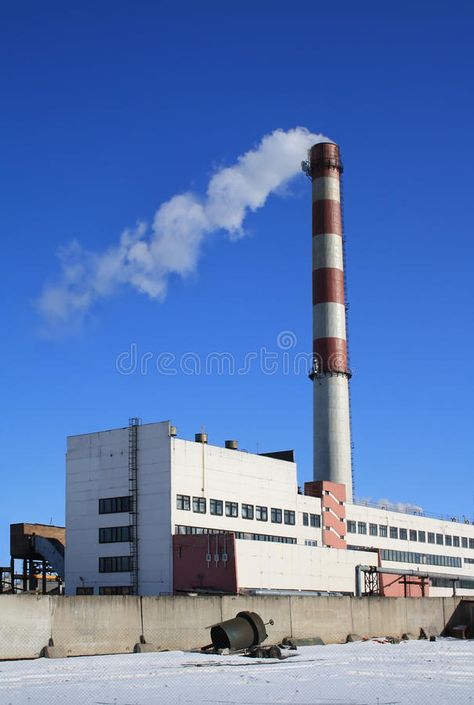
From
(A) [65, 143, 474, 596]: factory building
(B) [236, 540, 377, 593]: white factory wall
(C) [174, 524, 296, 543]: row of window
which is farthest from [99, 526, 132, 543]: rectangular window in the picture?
(B) [236, 540, 377, 593]: white factory wall

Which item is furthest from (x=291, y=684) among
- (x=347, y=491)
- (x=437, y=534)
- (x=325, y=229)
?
(x=437, y=534)

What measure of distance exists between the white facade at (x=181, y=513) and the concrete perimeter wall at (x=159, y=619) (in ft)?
61.7

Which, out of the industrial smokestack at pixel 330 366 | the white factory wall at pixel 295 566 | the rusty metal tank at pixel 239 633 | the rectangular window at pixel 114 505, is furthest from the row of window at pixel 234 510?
the rusty metal tank at pixel 239 633

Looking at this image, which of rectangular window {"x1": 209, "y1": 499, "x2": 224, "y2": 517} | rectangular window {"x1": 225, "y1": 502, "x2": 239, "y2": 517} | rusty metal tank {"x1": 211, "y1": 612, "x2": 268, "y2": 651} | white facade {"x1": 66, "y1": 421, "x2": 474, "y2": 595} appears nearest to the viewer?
rusty metal tank {"x1": 211, "y1": 612, "x2": 268, "y2": 651}

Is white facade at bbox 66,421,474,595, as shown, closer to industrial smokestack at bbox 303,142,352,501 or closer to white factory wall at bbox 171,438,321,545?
white factory wall at bbox 171,438,321,545

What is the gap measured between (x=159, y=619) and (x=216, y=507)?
31775 millimetres

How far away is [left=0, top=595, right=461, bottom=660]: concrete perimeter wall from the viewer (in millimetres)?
29094

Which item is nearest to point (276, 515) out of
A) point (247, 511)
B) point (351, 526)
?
point (247, 511)

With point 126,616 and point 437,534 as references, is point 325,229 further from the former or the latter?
point 126,616

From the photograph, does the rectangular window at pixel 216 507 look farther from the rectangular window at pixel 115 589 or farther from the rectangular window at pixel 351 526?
the rectangular window at pixel 351 526

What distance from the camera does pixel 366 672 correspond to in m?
25.7

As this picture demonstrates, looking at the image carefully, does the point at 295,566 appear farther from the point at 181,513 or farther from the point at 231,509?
the point at 181,513

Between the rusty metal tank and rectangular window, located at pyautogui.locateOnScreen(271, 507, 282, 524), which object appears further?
rectangular window, located at pyautogui.locateOnScreen(271, 507, 282, 524)

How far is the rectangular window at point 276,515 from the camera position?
6906 centimetres
